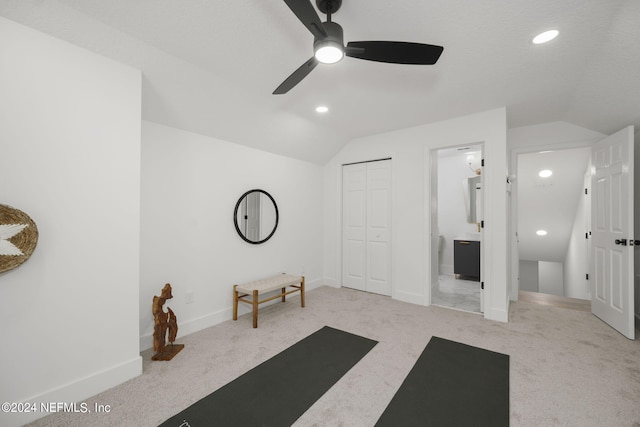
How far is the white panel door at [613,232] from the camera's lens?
2.65m

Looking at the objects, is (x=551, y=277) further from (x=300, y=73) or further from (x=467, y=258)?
(x=300, y=73)

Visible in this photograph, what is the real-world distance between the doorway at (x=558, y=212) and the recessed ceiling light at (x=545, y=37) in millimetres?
3068

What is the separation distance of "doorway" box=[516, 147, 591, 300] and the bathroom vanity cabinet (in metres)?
1.57

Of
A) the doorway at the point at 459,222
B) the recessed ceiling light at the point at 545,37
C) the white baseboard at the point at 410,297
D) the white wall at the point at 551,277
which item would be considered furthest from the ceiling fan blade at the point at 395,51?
the white wall at the point at 551,277

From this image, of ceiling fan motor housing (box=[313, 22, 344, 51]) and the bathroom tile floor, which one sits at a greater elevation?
ceiling fan motor housing (box=[313, 22, 344, 51])

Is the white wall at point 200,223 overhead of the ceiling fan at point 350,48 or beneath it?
beneath

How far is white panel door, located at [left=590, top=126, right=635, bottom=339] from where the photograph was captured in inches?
104

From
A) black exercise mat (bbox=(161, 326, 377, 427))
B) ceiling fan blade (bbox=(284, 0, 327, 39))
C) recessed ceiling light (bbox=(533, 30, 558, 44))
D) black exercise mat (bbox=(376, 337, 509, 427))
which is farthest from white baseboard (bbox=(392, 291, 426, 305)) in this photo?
ceiling fan blade (bbox=(284, 0, 327, 39))

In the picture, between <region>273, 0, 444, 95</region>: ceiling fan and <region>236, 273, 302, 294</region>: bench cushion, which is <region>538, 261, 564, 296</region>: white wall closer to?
<region>236, 273, 302, 294</region>: bench cushion

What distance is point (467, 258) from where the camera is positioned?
5047mm

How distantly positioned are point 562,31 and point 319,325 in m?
3.27

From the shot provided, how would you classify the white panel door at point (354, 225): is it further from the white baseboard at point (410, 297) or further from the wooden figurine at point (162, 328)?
the wooden figurine at point (162, 328)

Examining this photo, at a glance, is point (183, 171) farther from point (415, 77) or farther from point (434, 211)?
point (434, 211)

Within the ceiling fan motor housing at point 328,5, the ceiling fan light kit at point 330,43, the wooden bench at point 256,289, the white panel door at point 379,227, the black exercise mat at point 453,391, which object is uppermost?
the ceiling fan motor housing at point 328,5
